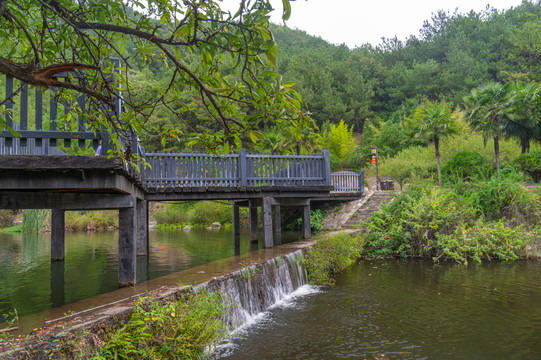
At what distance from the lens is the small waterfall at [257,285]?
6926 millimetres

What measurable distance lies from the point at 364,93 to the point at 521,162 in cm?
3589

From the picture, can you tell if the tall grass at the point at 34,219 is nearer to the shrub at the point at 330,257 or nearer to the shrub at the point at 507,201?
the shrub at the point at 330,257

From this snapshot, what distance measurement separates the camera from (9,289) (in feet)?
27.5

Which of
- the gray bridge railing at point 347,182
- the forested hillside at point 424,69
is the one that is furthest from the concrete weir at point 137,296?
the forested hillside at point 424,69

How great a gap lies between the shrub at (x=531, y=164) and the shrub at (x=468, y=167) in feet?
6.45

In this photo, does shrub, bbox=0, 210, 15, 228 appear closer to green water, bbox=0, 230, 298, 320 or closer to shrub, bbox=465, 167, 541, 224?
green water, bbox=0, 230, 298, 320

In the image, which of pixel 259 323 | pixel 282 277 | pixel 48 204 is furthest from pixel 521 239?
pixel 48 204

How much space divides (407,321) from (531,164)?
17610 millimetres

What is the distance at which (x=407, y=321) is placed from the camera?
7066 mm

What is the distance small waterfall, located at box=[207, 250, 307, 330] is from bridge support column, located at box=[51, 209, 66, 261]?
6861 millimetres

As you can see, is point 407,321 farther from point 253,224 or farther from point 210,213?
point 210,213

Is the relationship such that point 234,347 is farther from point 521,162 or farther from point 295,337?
point 521,162

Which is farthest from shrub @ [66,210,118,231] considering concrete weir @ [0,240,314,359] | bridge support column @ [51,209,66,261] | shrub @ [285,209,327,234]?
concrete weir @ [0,240,314,359]

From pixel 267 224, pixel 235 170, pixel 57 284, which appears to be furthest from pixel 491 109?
pixel 57 284
